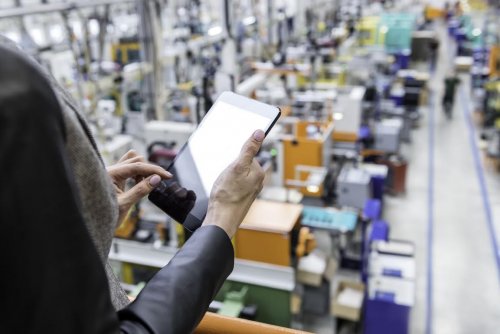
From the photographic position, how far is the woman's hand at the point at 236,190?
0.89 m

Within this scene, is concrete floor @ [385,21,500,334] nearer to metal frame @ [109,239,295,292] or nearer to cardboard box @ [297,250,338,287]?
cardboard box @ [297,250,338,287]

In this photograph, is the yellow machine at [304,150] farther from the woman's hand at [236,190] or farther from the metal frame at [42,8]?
the woman's hand at [236,190]

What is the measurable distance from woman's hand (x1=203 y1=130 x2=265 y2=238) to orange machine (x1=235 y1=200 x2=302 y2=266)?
3.41 metres

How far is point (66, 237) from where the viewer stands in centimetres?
57

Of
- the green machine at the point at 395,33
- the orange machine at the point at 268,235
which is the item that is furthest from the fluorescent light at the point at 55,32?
the orange machine at the point at 268,235

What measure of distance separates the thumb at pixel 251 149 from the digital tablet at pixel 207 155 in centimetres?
13

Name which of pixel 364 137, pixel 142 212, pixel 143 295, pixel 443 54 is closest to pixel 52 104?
pixel 143 295

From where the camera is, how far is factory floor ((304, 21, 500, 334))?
18.4 feet

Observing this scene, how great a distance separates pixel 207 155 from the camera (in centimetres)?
125

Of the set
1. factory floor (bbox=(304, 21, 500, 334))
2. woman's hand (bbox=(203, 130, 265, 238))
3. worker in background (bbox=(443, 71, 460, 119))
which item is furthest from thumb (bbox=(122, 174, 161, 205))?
worker in background (bbox=(443, 71, 460, 119))

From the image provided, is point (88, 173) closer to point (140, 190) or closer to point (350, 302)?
point (140, 190)

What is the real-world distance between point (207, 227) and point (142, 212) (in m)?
5.40

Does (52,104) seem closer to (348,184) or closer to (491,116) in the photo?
(348,184)

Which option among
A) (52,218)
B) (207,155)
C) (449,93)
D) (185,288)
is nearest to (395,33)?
(449,93)
